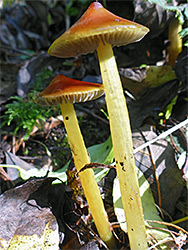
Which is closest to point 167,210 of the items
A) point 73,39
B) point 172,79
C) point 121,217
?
point 121,217

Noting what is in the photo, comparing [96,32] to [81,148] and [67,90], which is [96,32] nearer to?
[67,90]

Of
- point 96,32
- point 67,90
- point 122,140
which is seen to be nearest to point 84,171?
point 122,140

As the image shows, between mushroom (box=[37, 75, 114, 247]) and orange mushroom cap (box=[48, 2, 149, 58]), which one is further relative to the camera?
mushroom (box=[37, 75, 114, 247])

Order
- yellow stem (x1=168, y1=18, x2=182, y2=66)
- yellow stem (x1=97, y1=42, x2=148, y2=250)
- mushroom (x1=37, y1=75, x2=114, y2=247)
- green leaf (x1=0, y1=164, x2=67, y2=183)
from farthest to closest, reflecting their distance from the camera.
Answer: yellow stem (x1=168, y1=18, x2=182, y2=66) < green leaf (x1=0, y1=164, x2=67, y2=183) < mushroom (x1=37, y1=75, x2=114, y2=247) < yellow stem (x1=97, y1=42, x2=148, y2=250)

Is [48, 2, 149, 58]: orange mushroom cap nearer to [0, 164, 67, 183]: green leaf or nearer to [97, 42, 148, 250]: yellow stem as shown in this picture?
[97, 42, 148, 250]: yellow stem

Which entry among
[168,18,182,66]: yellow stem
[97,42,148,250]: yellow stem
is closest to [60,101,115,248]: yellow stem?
[97,42,148,250]: yellow stem

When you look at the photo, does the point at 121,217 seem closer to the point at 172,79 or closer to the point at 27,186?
the point at 27,186
